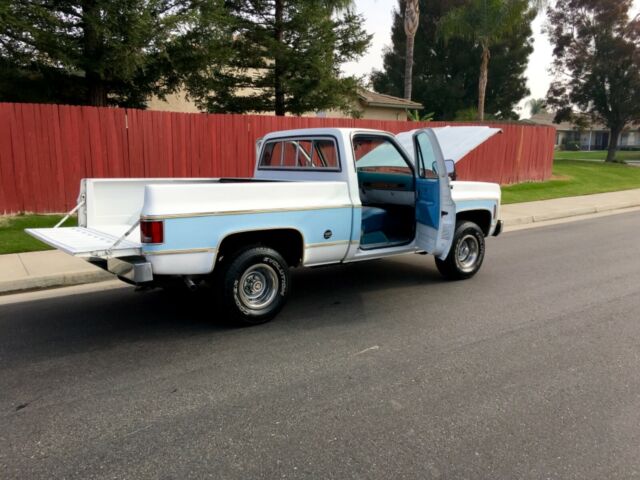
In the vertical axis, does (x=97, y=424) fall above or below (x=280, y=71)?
below

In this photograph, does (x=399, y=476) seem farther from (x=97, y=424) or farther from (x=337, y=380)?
(x=97, y=424)

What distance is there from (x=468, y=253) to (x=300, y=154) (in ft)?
8.69

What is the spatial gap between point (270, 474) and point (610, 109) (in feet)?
124

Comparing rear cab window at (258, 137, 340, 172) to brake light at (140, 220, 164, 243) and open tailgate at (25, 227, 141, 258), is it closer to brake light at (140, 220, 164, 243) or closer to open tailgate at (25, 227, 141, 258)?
brake light at (140, 220, 164, 243)

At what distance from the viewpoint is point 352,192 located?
5.45m

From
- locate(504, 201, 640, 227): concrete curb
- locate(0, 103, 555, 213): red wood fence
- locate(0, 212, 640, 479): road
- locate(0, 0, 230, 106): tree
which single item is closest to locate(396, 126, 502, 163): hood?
locate(0, 212, 640, 479): road

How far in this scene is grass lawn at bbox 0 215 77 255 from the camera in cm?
801

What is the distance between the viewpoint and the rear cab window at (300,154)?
5730mm

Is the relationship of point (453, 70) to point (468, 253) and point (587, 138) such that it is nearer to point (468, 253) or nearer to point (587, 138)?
point (468, 253)

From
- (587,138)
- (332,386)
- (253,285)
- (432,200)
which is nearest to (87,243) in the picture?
(253,285)

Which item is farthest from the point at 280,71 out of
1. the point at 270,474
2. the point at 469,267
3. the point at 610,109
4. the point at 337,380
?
the point at 610,109

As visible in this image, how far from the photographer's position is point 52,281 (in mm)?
6562

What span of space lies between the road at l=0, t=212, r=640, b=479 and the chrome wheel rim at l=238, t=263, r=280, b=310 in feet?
0.89

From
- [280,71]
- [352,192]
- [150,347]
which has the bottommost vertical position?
[150,347]
